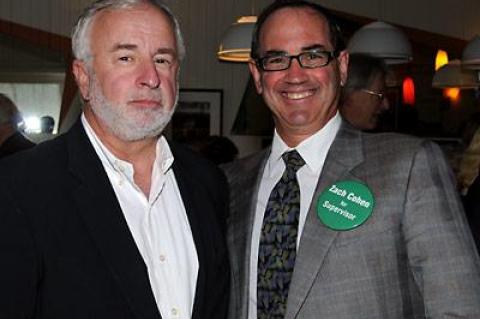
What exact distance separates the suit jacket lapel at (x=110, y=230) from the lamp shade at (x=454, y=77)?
520 cm

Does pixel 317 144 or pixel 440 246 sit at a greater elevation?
pixel 317 144

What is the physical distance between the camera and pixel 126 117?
1765 millimetres

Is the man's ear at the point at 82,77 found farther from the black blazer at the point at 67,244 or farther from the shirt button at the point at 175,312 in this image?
the shirt button at the point at 175,312

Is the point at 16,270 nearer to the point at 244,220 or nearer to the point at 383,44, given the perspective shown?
the point at 244,220

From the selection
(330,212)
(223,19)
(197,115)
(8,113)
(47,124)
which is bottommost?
(47,124)

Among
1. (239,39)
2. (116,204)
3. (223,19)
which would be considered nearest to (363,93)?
(116,204)

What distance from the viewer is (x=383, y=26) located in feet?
16.6

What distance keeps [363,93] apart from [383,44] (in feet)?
6.96

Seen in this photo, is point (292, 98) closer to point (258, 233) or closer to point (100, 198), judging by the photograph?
point (258, 233)

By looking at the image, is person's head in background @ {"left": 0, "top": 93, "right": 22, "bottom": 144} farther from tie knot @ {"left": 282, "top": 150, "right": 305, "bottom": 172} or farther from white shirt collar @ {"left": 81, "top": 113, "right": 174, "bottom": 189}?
tie knot @ {"left": 282, "top": 150, "right": 305, "bottom": 172}

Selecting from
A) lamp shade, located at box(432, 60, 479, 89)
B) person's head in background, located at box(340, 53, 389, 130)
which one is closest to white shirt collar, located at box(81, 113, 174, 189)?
person's head in background, located at box(340, 53, 389, 130)

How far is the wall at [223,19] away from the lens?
338 inches

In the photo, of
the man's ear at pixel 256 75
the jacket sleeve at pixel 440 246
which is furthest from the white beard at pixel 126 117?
the jacket sleeve at pixel 440 246

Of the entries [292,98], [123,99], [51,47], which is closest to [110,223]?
[123,99]
